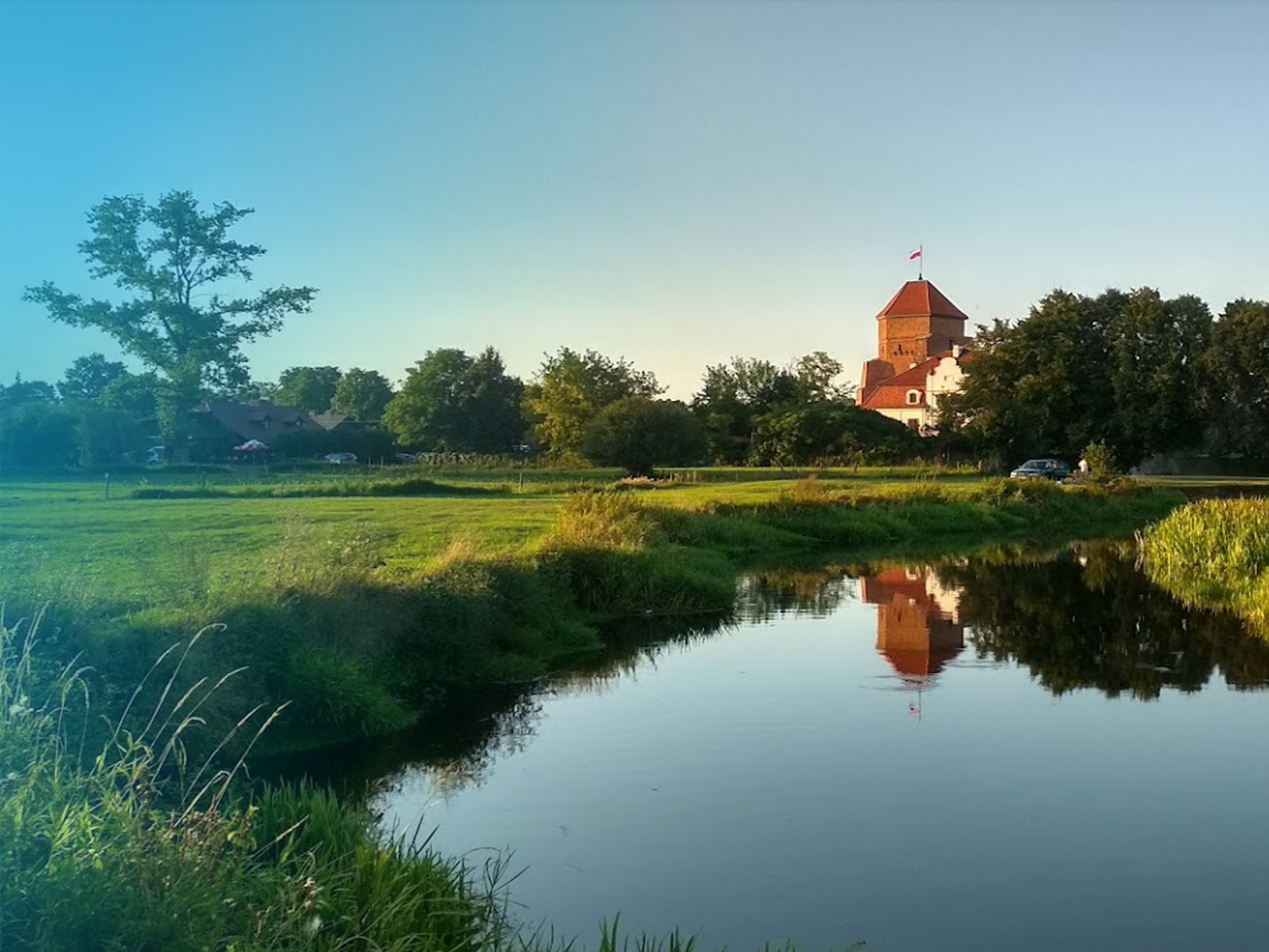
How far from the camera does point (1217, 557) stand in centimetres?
2762

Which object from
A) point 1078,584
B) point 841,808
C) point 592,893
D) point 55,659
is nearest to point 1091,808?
point 841,808

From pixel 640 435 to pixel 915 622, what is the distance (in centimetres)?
3431

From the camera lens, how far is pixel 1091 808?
11.4 metres

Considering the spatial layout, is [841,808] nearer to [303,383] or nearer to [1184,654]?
[1184,654]

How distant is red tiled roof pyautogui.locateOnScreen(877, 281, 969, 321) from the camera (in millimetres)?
109438

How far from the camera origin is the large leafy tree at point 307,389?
134500 mm

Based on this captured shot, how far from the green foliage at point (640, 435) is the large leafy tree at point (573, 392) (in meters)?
15.9

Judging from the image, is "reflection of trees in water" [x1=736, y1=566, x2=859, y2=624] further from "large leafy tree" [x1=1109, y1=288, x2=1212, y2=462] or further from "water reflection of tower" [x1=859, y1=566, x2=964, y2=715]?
"large leafy tree" [x1=1109, y1=288, x2=1212, y2=462]

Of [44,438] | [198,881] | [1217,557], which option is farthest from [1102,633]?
[44,438]

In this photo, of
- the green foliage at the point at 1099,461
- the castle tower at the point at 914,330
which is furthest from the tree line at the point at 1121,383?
the castle tower at the point at 914,330

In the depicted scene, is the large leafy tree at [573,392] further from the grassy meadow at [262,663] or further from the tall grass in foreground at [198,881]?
the tall grass in foreground at [198,881]

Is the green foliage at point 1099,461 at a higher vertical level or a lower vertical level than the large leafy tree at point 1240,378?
lower

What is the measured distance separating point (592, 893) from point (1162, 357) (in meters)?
66.7

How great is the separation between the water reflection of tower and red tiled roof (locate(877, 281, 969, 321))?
82.4 metres
